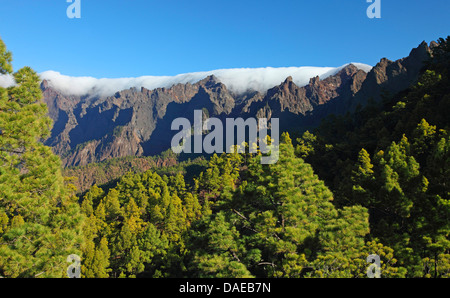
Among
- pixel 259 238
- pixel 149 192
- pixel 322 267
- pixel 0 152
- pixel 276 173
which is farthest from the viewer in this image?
pixel 149 192

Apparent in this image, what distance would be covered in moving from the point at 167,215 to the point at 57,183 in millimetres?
35300

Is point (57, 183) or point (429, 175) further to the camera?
point (429, 175)

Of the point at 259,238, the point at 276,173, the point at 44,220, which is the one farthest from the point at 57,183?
the point at 276,173

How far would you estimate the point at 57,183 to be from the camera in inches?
557

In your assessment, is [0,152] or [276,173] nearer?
[0,152]
